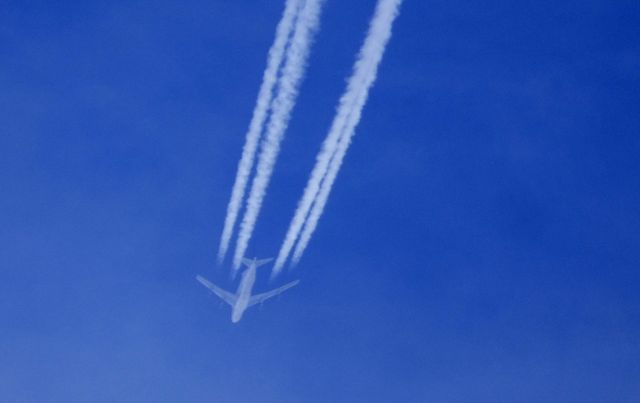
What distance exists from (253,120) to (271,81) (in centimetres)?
208

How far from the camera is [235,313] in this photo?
4297 centimetres

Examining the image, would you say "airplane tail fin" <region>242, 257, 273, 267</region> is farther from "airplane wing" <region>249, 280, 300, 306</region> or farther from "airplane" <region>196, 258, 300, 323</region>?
"airplane wing" <region>249, 280, 300, 306</region>

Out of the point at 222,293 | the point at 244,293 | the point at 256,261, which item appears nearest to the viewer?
the point at 256,261

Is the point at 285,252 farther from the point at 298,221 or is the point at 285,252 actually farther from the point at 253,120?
the point at 253,120

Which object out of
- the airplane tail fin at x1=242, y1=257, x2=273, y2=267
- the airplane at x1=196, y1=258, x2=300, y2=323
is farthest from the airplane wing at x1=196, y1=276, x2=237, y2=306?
the airplane tail fin at x1=242, y1=257, x2=273, y2=267

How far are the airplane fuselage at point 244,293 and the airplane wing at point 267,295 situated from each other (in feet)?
1.65

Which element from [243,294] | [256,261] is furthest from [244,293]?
[256,261]

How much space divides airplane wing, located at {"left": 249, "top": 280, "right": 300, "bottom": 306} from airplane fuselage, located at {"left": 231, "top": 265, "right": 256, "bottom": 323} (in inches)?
→ 19.8

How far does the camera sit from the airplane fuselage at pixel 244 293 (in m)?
39.6

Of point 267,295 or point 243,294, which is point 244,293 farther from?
point 267,295

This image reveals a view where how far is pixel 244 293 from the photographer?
41.4 m

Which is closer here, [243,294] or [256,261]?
[256,261]

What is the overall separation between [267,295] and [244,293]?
1832mm

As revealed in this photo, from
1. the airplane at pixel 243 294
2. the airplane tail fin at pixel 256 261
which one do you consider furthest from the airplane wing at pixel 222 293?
the airplane tail fin at pixel 256 261
